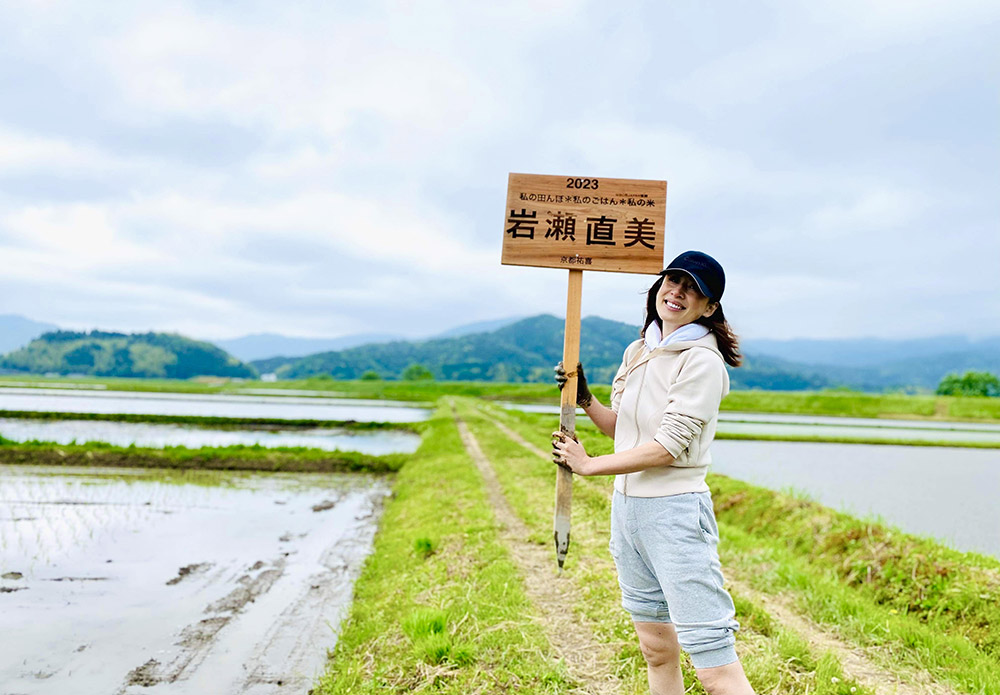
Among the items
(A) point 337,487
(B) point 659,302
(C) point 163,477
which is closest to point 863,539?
(B) point 659,302

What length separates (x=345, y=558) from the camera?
29.5ft

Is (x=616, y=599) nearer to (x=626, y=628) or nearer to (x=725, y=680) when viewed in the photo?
(x=626, y=628)

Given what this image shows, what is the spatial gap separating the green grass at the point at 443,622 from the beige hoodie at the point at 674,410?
2113mm

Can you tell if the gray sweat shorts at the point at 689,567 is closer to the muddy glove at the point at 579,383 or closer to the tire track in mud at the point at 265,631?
the muddy glove at the point at 579,383

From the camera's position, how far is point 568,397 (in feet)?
10.8

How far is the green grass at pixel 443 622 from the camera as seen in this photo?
161 inches

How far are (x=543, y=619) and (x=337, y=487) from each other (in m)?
11.3

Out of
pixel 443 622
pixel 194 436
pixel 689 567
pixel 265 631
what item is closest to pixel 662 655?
pixel 689 567

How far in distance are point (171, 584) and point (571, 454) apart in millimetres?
6958

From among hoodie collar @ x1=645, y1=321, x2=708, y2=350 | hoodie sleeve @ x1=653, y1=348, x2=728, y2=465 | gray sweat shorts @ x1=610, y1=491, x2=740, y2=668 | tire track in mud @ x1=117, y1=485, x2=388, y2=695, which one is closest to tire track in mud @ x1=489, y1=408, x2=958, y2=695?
gray sweat shorts @ x1=610, y1=491, x2=740, y2=668

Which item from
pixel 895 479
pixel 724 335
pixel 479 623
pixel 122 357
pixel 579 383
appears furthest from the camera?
pixel 122 357

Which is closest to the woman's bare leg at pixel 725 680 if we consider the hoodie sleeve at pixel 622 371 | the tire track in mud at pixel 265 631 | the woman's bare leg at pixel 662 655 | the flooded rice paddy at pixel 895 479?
the woman's bare leg at pixel 662 655

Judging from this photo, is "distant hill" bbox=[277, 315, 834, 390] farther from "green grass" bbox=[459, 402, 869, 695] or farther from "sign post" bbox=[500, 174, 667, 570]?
"sign post" bbox=[500, 174, 667, 570]

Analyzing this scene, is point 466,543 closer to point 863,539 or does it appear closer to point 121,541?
point 863,539
